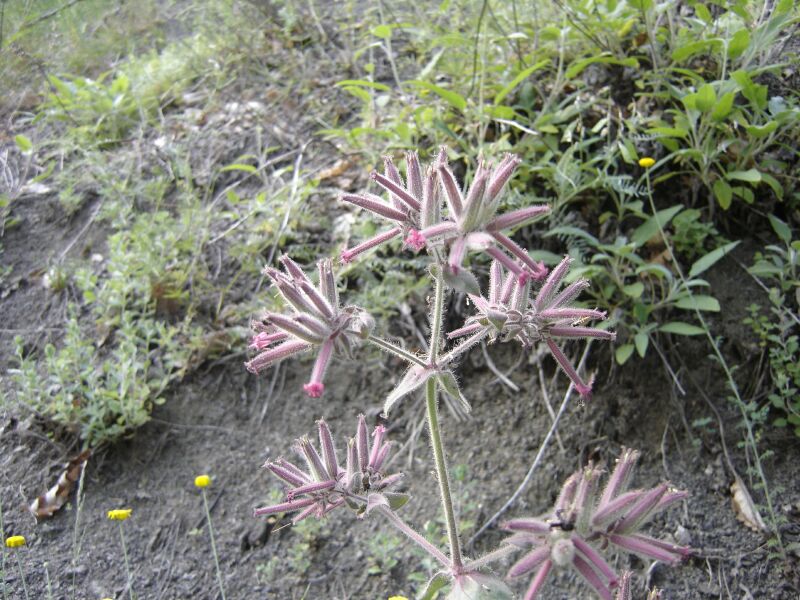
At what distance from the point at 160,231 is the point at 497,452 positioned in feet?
6.70

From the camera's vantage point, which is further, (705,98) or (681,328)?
(705,98)

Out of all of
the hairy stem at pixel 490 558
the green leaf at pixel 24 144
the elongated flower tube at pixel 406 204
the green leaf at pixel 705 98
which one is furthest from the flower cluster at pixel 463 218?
the green leaf at pixel 24 144

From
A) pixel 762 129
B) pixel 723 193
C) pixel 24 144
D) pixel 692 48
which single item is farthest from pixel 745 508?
pixel 24 144

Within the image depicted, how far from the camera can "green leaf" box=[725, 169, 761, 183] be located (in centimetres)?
265

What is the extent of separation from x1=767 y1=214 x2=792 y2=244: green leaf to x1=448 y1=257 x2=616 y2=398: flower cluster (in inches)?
57.2

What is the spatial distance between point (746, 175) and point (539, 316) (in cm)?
154

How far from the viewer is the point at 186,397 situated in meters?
3.05

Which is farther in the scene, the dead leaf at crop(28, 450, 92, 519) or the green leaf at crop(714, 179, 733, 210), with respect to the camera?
the green leaf at crop(714, 179, 733, 210)

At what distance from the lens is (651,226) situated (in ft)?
9.12

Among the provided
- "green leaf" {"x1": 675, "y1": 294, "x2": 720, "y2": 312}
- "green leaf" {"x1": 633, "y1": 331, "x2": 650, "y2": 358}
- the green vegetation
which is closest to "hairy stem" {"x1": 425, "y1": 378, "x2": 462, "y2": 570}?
the green vegetation

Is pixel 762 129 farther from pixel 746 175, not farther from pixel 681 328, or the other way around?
pixel 681 328

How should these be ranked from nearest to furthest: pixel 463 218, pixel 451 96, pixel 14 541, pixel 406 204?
pixel 463 218 → pixel 406 204 → pixel 14 541 → pixel 451 96

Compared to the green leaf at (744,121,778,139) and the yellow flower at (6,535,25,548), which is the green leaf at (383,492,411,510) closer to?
the yellow flower at (6,535,25,548)

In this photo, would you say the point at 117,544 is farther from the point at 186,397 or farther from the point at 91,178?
the point at 91,178
